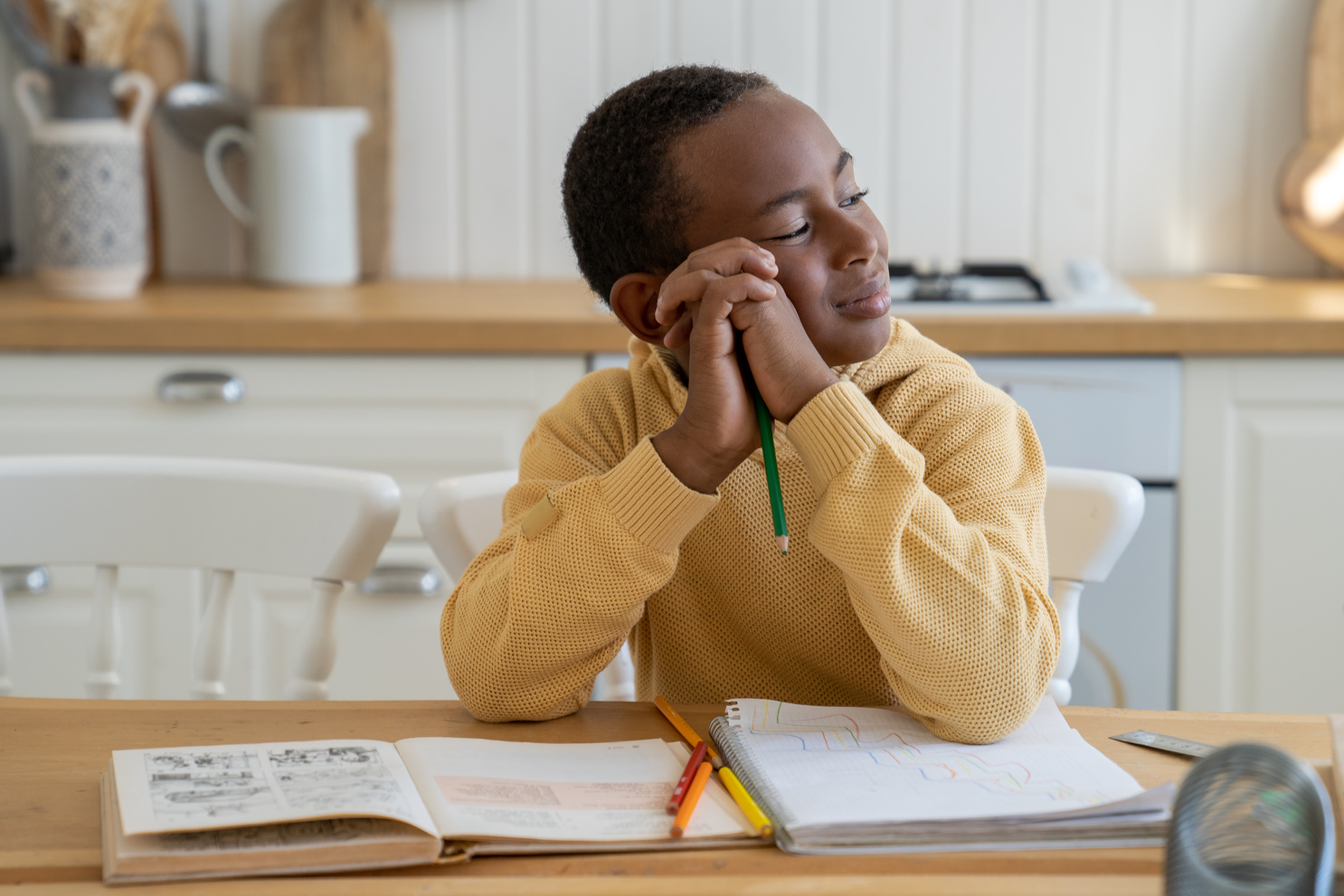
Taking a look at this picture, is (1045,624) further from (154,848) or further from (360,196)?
(360,196)

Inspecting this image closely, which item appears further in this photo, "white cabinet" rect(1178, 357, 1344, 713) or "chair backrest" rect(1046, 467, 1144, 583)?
"white cabinet" rect(1178, 357, 1344, 713)

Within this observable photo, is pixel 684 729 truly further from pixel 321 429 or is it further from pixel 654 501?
pixel 321 429

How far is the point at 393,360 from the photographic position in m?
1.76

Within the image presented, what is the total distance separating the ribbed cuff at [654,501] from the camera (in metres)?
0.80

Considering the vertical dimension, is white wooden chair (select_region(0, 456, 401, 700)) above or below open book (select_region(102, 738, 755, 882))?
above

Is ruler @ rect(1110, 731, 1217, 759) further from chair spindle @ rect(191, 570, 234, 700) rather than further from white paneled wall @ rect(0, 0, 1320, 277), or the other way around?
white paneled wall @ rect(0, 0, 1320, 277)

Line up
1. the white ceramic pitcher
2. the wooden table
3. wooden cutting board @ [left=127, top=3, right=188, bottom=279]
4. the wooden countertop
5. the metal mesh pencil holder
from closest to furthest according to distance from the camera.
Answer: the metal mesh pencil holder < the wooden table < the wooden countertop < the white ceramic pitcher < wooden cutting board @ [left=127, top=3, right=188, bottom=279]

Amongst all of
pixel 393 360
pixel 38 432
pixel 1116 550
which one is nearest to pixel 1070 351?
pixel 1116 550

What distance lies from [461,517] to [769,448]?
0.32 meters

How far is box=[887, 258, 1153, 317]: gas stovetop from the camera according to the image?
175 centimetres

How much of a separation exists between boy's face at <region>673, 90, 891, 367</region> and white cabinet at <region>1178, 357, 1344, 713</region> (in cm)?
102

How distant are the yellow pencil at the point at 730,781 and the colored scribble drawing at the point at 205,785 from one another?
0.22 m

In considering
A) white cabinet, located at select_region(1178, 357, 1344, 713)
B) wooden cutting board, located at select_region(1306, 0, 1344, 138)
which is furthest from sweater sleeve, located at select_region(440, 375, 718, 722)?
wooden cutting board, located at select_region(1306, 0, 1344, 138)

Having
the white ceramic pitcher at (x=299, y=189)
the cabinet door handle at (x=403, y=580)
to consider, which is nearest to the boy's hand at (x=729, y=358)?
the cabinet door handle at (x=403, y=580)
